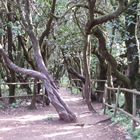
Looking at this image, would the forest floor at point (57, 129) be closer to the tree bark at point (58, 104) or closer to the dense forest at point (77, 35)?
the tree bark at point (58, 104)

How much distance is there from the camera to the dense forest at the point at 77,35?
11.1 meters

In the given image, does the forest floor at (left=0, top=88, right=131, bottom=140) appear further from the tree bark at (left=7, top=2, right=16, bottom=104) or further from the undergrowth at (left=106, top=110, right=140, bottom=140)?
the tree bark at (left=7, top=2, right=16, bottom=104)

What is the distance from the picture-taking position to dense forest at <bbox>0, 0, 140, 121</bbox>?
11.1m

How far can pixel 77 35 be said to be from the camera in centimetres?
1784

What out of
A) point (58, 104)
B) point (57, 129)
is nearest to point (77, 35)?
point (58, 104)

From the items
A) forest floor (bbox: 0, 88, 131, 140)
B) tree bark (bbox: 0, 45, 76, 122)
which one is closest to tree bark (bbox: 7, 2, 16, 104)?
forest floor (bbox: 0, 88, 131, 140)

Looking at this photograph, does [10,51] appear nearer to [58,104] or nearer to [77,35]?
[77,35]

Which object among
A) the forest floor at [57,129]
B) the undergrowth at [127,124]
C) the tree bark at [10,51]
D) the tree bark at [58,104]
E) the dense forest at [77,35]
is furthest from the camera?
the tree bark at [10,51]

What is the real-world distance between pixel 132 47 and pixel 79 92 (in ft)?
45.2

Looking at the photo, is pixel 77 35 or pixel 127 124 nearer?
pixel 127 124

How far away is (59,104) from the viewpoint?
10930 mm

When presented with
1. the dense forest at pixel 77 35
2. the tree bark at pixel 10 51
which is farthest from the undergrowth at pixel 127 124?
the tree bark at pixel 10 51

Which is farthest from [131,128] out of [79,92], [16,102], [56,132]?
[79,92]

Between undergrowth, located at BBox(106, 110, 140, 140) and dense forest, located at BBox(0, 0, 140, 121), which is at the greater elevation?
dense forest, located at BBox(0, 0, 140, 121)
